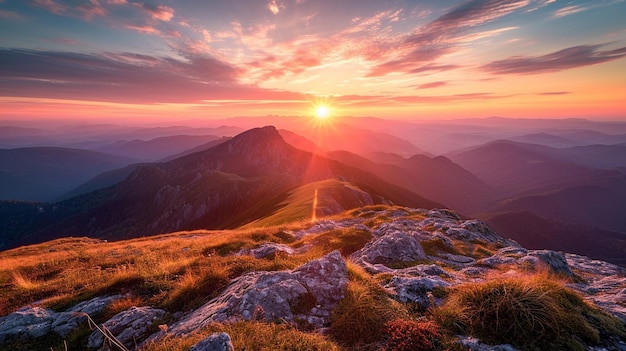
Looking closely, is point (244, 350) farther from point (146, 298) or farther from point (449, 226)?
point (449, 226)

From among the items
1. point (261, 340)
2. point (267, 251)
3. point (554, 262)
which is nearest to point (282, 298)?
point (261, 340)

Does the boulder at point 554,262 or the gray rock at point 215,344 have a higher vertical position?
the gray rock at point 215,344

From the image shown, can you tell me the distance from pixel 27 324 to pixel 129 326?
363 centimetres

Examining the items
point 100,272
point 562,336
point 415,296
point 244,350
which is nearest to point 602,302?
point 562,336

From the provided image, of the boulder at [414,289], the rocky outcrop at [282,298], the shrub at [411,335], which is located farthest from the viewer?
the boulder at [414,289]

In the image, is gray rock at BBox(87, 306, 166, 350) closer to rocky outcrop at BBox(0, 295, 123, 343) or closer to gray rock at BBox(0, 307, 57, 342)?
rocky outcrop at BBox(0, 295, 123, 343)

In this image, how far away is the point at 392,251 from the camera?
1528 cm

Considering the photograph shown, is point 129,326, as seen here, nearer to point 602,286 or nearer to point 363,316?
point 363,316

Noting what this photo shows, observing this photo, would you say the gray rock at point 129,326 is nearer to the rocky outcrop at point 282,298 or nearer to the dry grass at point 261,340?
the rocky outcrop at point 282,298

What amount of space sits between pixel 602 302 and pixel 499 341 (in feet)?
25.0

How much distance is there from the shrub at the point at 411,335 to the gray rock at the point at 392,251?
797 centimetres

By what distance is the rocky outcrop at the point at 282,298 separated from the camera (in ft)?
24.2

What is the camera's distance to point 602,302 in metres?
9.97

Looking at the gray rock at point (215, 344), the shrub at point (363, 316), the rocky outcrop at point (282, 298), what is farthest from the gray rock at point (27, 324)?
the shrub at point (363, 316)
